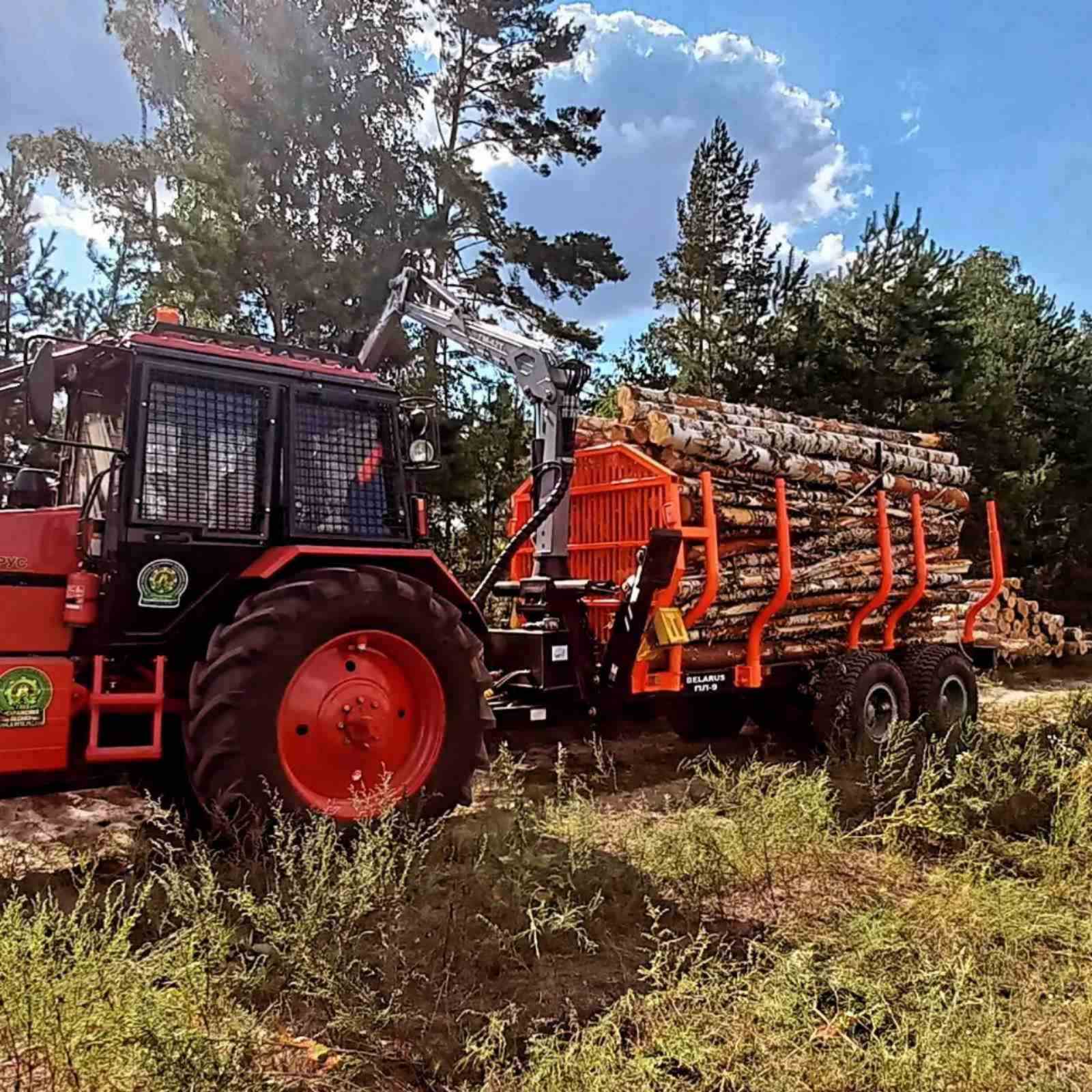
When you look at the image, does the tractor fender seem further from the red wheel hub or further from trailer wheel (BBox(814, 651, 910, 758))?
trailer wheel (BBox(814, 651, 910, 758))

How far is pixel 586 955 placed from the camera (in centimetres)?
400

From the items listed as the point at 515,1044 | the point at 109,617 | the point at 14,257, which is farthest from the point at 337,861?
the point at 14,257

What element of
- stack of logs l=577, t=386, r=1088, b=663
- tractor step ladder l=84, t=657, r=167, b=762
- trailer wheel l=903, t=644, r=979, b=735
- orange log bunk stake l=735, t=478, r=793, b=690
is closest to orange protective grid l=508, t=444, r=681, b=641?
stack of logs l=577, t=386, r=1088, b=663

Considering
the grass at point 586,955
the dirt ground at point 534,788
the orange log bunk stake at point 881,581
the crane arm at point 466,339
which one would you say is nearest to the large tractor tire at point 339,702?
the grass at point 586,955

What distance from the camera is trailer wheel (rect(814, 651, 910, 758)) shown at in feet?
25.3

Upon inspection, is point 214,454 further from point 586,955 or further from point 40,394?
point 586,955

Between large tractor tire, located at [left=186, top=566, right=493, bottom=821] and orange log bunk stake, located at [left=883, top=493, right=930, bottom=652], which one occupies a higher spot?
orange log bunk stake, located at [left=883, top=493, right=930, bottom=652]

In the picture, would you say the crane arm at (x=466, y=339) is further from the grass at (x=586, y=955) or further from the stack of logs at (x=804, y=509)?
the grass at (x=586, y=955)

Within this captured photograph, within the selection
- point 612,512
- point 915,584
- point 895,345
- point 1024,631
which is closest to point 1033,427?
point 895,345

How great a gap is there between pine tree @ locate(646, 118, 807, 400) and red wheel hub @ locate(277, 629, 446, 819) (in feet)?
52.4

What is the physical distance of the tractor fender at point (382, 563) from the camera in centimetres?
503

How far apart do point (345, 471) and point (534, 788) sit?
2819mm

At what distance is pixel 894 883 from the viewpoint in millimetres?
4887

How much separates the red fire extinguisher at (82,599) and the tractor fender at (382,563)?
2.28 ft
